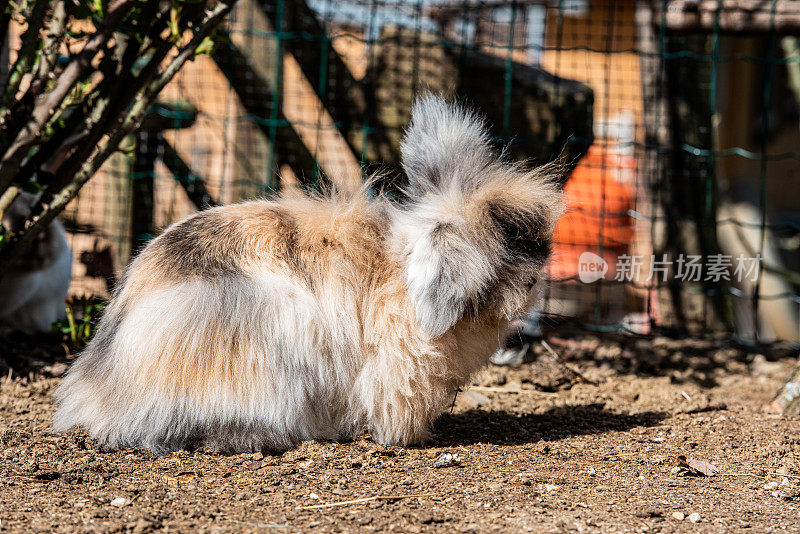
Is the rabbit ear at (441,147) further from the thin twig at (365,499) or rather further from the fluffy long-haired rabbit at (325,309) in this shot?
the thin twig at (365,499)

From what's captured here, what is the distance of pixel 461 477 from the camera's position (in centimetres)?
237

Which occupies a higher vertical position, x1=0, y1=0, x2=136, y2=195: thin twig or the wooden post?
x1=0, y1=0, x2=136, y2=195: thin twig

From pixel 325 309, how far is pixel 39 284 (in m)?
2.64

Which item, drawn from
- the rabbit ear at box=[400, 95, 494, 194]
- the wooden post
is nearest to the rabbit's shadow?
the rabbit ear at box=[400, 95, 494, 194]

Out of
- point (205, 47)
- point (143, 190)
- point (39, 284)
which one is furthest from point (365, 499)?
point (143, 190)

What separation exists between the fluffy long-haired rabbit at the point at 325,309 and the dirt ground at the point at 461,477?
0.14m

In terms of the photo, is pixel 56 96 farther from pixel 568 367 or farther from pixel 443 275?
pixel 568 367

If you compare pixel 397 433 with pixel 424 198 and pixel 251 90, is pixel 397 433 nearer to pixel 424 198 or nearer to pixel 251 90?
pixel 424 198

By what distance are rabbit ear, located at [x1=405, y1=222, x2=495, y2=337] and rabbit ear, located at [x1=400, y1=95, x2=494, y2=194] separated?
0.21 m

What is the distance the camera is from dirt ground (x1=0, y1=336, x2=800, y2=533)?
1993 millimetres

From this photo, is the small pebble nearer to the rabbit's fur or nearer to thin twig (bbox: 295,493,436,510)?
thin twig (bbox: 295,493,436,510)

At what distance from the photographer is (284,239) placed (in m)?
2.57

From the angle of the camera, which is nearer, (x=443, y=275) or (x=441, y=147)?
(x=443, y=275)

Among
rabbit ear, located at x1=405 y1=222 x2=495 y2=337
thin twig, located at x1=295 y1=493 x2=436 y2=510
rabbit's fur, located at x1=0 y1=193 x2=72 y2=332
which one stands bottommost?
thin twig, located at x1=295 y1=493 x2=436 y2=510
